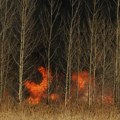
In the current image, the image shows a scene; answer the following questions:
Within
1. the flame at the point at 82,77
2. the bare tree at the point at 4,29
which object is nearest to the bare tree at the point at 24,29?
the bare tree at the point at 4,29

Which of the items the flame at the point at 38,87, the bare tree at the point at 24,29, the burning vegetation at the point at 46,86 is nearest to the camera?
the bare tree at the point at 24,29

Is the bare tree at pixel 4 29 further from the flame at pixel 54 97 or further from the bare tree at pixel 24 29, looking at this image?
the flame at pixel 54 97

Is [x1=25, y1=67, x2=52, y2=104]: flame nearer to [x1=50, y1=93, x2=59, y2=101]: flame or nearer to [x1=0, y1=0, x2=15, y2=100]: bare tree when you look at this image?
[x1=50, y1=93, x2=59, y2=101]: flame

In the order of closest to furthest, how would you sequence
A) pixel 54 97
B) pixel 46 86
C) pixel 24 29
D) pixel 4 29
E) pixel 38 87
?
pixel 24 29 < pixel 4 29 < pixel 46 86 < pixel 54 97 < pixel 38 87

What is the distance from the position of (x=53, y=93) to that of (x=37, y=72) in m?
2.82

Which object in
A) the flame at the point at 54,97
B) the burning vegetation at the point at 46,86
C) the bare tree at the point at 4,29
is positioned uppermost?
the bare tree at the point at 4,29

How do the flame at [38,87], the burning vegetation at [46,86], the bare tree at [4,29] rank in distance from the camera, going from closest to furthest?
the bare tree at [4,29], the flame at [38,87], the burning vegetation at [46,86]

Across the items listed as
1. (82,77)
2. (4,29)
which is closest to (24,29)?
(4,29)

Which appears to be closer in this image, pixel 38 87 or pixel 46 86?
pixel 46 86

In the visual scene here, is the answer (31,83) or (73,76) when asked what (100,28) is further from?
(31,83)

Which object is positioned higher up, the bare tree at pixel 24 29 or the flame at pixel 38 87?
the bare tree at pixel 24 29

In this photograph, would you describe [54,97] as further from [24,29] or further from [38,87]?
[24,29]

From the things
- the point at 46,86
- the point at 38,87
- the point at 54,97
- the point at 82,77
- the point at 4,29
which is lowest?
the point at 54,97

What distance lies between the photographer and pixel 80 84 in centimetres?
3503
